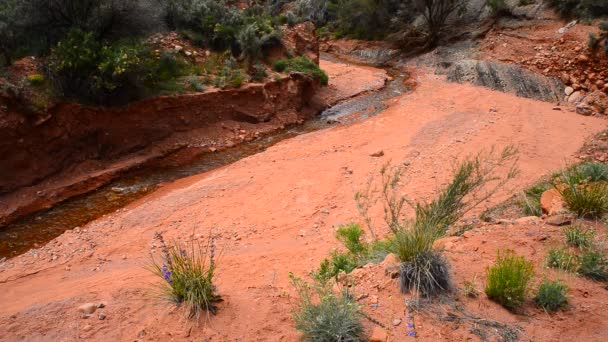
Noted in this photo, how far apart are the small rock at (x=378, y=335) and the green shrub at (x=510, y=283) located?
0.99 meters

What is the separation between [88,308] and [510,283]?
4.32 m

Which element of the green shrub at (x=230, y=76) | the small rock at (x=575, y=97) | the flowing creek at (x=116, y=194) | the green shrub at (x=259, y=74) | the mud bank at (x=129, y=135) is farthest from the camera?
the small rock at (x=575, y=97)

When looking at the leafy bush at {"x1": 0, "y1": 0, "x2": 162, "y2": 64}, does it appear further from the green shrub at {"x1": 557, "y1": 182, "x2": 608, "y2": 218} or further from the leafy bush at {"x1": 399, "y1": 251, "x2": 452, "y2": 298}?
the green shrub at {"x1": 557, "y1": 182, "x2": 608, "y2": 218}

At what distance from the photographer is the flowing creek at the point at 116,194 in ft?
26.0

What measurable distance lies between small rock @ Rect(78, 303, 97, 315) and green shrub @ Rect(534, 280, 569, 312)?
14.7 ft

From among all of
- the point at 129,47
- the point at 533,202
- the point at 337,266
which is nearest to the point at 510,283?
the point at 337,266

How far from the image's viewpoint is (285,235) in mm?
7180

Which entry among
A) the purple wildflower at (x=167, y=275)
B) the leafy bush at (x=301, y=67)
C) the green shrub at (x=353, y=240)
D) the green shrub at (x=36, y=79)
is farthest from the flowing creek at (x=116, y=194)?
the green shrub at (x=353, y=240)

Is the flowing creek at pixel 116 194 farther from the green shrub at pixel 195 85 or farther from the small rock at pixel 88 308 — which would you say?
the small rock at pixel 88 308

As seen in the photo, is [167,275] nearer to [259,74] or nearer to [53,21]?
[53,21]

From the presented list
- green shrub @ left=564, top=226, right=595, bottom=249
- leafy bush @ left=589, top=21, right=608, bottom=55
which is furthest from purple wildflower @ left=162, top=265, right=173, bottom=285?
leafy bush @ left=589, top=21, right=608, bottom=55

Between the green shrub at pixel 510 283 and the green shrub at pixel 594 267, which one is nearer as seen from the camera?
the green shrub at pixel 510 283

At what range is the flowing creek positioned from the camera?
26.0ft

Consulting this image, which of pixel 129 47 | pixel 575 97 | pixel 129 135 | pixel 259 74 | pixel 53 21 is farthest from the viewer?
pixel 575 97
